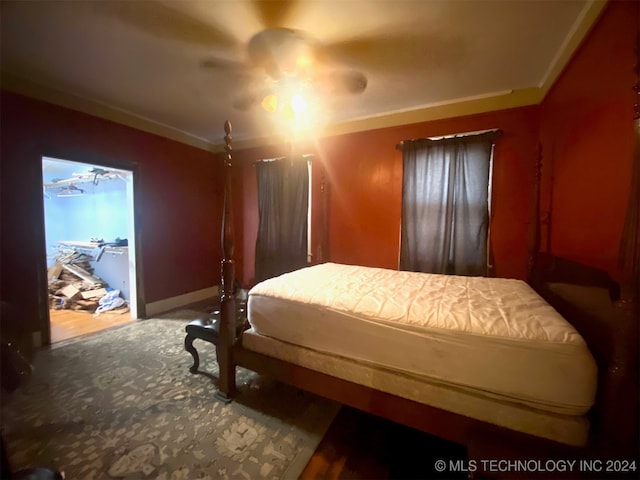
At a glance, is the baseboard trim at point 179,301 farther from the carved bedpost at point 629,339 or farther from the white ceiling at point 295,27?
the carved bedpost at point 629,339

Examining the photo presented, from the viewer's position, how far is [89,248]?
4426 millimetres

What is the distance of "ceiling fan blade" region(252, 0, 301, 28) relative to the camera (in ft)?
4.86

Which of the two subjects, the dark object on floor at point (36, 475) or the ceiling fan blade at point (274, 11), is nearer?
the dark object on floor at point (36, 475)

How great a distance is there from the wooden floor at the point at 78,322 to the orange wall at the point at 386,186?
229cm

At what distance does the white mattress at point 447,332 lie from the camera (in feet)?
3.30

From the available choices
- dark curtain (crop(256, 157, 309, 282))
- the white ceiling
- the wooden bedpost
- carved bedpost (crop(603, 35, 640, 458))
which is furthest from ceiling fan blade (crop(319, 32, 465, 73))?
dark curtain (crop(256, 157, 309, 282))

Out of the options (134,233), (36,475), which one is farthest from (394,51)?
(134,233)

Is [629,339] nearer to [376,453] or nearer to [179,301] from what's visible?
[376,453]

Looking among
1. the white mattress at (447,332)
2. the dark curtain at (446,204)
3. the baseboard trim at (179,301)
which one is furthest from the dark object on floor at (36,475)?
the dark curtain at (446,204)

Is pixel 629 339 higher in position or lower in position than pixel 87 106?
lower

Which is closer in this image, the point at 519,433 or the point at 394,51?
the point at 519,433

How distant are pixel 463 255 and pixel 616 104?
1.64 metres

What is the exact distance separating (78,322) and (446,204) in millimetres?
4751

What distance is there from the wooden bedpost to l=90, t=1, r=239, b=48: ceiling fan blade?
0.62 meters
